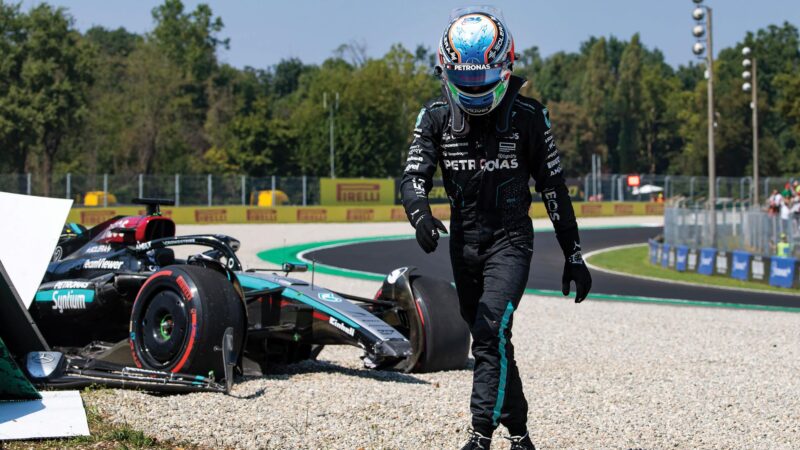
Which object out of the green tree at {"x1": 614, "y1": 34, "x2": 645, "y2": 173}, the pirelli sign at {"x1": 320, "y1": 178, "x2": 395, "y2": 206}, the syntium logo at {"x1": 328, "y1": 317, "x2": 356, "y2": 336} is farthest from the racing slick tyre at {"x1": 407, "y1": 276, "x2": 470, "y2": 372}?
the green tree at {"x1": 614, "y1": 34, "x2": 645, "y2": 173}

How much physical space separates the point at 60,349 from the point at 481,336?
4628mm

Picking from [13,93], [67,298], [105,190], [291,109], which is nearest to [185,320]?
[67,298]

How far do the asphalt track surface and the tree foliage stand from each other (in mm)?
18643

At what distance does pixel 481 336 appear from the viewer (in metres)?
4.86

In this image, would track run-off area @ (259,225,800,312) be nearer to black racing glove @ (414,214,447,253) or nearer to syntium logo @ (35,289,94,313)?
syntium logo @ (35,289,94,313)

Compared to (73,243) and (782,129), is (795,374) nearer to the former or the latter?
(73,243)

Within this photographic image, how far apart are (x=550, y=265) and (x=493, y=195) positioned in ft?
74.0

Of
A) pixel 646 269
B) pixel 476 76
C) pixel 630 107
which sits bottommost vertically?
pixel 646 269

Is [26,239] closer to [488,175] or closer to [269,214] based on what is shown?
[488,175]

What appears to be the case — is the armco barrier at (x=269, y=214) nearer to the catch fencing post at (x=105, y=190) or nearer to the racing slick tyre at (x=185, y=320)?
the catch fencing post at (x=105, y=190)

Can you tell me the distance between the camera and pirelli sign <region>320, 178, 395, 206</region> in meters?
51.0

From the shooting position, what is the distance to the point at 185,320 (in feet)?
23.2

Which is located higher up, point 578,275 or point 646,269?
point 578,275

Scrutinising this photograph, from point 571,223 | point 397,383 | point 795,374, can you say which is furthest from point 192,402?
point 795,374
